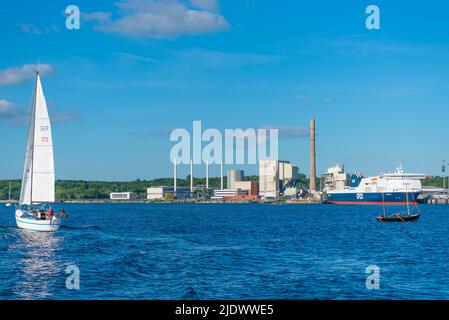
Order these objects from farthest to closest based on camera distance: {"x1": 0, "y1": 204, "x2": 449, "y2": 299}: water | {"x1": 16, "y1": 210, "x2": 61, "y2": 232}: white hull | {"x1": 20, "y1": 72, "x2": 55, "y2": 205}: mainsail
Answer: {"x1": 20, "y1": 72, "x2": 55, "y2": 205}: mainsail
{"x1": 16, "y1": 210, "x2": 61, "y2": 232}: white hull
{"x1": 0, "y1": 204, "x2": 449, "y2": 299}: water

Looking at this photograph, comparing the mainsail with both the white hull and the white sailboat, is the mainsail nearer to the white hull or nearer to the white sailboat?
the white sailboat

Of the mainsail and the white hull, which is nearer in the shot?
the white hull

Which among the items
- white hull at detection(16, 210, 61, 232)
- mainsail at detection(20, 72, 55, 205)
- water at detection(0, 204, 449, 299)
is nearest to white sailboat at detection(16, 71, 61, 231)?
mainsail at detection(20, 72, 55, 205)

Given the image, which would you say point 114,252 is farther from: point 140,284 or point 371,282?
point 371,282

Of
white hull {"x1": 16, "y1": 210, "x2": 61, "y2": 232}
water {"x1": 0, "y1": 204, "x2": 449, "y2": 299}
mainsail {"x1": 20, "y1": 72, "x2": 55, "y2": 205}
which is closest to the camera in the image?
water {"x1": 0, "y1": 204, "x2": 449, "y2": 299}

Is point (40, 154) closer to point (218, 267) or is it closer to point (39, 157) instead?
point (39, 157)

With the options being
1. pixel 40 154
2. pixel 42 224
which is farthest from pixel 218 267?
pixel 40 154

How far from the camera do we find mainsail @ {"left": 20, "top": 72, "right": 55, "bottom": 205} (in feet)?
243

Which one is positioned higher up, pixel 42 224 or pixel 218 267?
pixel 42 224

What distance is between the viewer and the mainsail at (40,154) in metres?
74.2

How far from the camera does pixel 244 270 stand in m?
39.9

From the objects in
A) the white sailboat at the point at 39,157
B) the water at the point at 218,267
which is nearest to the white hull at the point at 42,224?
the water at the point at 218,267

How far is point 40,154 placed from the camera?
74.3m
